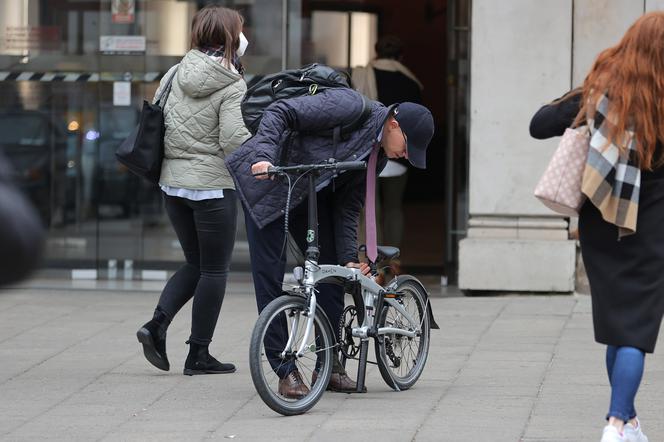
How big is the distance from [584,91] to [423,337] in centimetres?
203

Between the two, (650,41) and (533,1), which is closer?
(650,41)

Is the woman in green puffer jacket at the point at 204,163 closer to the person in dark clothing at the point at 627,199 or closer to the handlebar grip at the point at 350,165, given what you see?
the handlebar grip at the point at 350,165

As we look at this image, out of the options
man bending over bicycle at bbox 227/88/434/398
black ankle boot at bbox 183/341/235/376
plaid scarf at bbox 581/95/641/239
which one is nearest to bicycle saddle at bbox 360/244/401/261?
man bending over bicycle at bbox 227/88/434/398

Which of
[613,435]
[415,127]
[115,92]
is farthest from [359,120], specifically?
[115,92]

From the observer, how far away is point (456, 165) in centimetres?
1056

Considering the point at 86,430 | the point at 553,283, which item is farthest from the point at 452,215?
the point at 86,430

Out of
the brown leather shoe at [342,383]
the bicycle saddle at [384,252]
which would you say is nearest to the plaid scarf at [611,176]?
the bicycle saddle at [384,252]

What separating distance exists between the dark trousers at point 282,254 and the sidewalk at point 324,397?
0.46 meters

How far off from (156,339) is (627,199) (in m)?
2.84

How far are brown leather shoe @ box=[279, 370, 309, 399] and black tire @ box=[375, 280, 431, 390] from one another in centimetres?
49

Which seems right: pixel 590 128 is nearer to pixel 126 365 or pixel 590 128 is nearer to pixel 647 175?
pixel 647 175

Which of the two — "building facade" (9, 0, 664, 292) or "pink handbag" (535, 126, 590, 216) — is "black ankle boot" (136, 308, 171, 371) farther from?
"building facade" (9, 0, 664, 292)

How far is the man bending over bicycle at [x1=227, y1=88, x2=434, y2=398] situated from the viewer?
588 centimetres

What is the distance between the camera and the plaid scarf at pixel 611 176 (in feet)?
15.9
